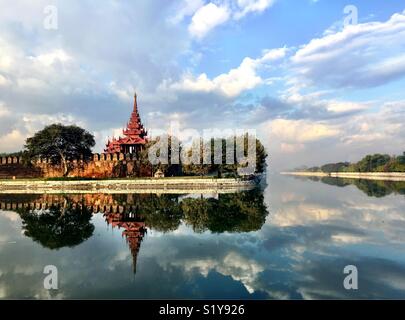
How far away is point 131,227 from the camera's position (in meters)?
20.0

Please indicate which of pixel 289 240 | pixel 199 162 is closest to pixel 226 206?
pixel 289 240

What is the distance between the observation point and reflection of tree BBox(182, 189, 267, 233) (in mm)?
19797

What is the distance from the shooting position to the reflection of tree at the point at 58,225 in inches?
658

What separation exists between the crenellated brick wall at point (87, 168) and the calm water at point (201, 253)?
1250 inches

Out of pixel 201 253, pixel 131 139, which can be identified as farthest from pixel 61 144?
pixel 201 253

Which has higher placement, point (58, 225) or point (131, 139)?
point (131, 139)

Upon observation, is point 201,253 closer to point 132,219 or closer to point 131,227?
point 131,227

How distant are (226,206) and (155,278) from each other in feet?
56.2

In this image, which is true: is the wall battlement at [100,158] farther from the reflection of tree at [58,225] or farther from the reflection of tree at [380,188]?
the reflection of tree at [380,188]

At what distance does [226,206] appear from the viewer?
27.9 m

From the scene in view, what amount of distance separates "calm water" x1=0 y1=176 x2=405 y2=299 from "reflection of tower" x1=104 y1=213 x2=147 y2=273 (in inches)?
2.2

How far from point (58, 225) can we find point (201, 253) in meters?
10.0

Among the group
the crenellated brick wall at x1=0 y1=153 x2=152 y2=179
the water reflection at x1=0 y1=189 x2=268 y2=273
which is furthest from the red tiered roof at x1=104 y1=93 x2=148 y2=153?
the water reflection at x1=0 y1=189 x2=268 y2=273
